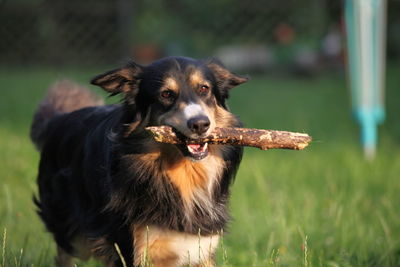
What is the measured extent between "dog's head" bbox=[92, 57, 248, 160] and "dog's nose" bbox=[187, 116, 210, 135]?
8cm

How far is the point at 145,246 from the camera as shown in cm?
353

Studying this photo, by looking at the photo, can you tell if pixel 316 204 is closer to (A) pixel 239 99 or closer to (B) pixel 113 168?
Result: (B) pixel 113 168

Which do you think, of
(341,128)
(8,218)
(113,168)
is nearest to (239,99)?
(341,128)

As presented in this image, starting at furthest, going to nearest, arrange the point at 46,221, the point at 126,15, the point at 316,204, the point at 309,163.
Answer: the point at 126,15
the point at 309,163
the point at 316,204
the point at 46,221

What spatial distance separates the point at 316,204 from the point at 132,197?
2.62m

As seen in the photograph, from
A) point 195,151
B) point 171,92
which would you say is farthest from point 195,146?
point 171,92

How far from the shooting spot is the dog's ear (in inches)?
159

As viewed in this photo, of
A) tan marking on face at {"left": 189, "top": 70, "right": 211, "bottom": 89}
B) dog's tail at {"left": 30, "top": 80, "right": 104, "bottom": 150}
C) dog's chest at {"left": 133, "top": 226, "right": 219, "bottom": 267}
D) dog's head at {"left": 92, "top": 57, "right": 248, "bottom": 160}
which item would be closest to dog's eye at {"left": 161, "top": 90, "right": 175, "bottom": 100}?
dog's head at {"left": 92, "top": 57, "right": 248, "bottom": 160}

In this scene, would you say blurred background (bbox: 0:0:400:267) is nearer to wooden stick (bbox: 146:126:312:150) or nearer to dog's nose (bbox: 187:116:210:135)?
wooden stick (bbox: 146:126:312:150)

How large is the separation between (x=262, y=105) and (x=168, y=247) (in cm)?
855

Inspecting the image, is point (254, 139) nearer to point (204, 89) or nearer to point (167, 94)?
point (204, 89)

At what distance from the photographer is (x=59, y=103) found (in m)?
5.09

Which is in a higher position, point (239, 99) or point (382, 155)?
point (239, 99)

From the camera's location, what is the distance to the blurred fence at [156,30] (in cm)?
1580
